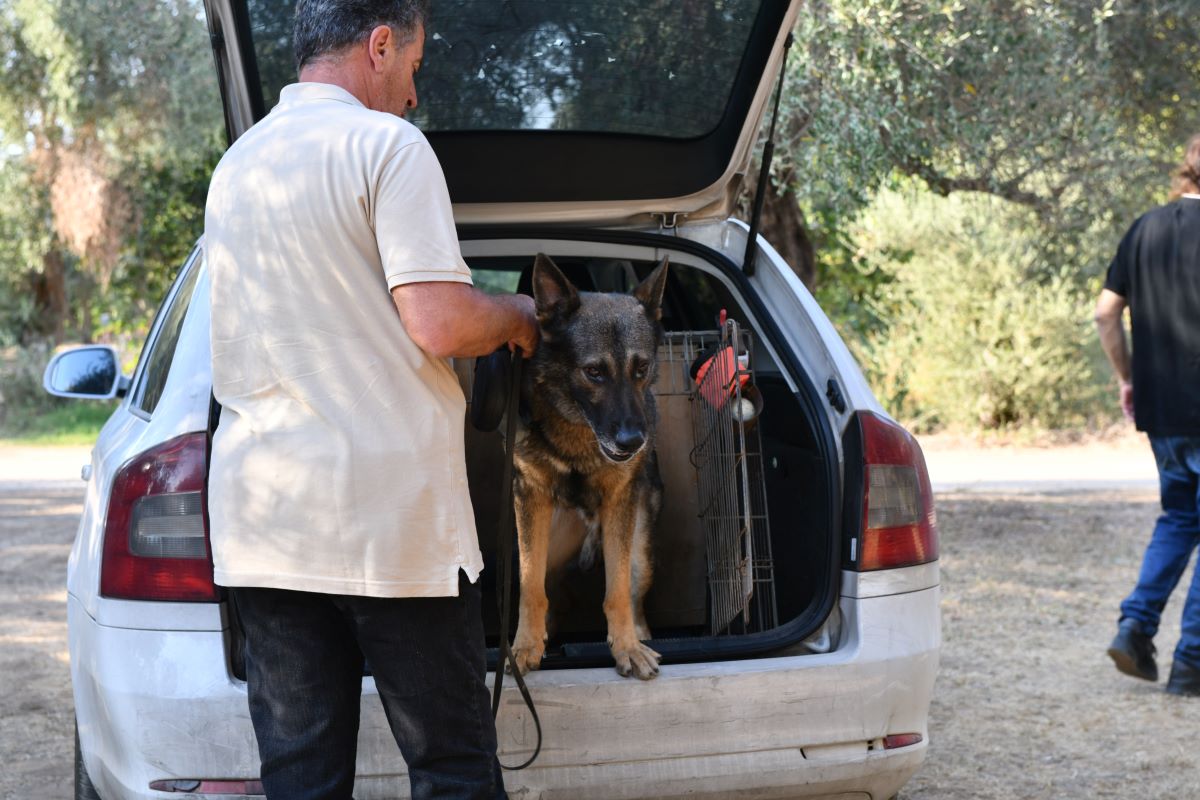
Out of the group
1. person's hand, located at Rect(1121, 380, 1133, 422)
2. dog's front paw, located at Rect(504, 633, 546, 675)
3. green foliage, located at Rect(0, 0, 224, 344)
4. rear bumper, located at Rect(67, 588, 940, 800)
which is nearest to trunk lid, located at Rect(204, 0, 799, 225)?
dog's front paw, located at Rect(504, 633, 546, 675)

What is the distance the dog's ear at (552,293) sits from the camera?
3221 mm

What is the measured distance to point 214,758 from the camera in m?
2.57

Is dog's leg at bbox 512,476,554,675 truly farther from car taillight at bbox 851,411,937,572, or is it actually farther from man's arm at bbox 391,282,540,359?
man's arm at bbox 391,282,540,359

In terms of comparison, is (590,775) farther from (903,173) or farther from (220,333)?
(903,173)

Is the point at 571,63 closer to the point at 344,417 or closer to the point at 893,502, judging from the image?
the point at 893,502

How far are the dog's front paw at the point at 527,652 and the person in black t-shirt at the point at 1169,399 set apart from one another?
10.5 ft

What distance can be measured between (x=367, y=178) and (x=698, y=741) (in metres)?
1.46

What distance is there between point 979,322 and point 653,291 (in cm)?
1310

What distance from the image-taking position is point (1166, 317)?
17.2ft

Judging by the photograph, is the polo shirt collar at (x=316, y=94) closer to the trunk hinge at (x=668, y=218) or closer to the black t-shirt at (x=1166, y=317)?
the trunk hinge at (x=668, y=218)

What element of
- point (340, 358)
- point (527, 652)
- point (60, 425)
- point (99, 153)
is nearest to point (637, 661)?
point (527, 652)

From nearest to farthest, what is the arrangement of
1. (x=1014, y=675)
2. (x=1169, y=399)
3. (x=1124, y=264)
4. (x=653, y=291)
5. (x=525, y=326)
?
1. (x=525, y=326)
2. (x=653, y=291)
3. (x=1169, y=399)
4. (x=1124, y=264)
5. (x=1014, y=675)

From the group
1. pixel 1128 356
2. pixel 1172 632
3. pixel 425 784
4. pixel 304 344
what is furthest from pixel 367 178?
pixel 1172 632

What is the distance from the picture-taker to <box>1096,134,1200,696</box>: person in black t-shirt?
16.9 ft
